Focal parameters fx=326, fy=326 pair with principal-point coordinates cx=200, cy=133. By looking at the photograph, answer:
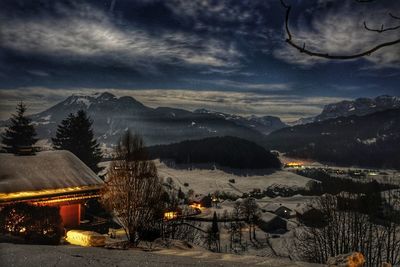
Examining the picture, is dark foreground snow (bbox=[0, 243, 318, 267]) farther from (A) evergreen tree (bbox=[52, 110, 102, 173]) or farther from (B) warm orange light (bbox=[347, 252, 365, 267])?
(A) evergreen tree (bbox=[52, 110, 102, 173])

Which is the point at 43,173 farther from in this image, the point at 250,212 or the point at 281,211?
the point at 281,211

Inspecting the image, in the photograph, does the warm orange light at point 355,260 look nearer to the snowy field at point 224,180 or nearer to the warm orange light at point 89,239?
the warm orange light at point 89,239

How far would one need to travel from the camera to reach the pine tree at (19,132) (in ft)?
155

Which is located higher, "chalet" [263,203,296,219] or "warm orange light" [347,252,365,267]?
"warm orange light" [347,252,365,267]

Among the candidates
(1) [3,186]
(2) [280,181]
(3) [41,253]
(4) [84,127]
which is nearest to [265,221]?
(4) [84,127]

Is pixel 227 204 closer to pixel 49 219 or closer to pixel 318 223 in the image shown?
pixel 318 223

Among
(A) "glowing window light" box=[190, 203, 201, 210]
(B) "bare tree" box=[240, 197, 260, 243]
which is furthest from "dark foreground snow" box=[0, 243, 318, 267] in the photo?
(A) "glowing window light" box=[190, 203, 201, 210]

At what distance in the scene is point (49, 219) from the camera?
17.4 metres

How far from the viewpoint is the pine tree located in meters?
47.2

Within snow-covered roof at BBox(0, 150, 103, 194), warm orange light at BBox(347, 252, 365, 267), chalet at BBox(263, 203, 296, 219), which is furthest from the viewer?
chalet at BBox(263, 203, 296, 219)

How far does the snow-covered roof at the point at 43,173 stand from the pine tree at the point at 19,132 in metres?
29.2

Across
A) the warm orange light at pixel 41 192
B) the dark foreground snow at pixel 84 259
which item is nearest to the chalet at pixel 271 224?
the warm orange light at pixel 41 192

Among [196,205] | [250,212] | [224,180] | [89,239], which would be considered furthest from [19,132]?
[224,180]

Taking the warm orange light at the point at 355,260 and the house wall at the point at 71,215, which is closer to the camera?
the warm orange light at the point at 355,260
